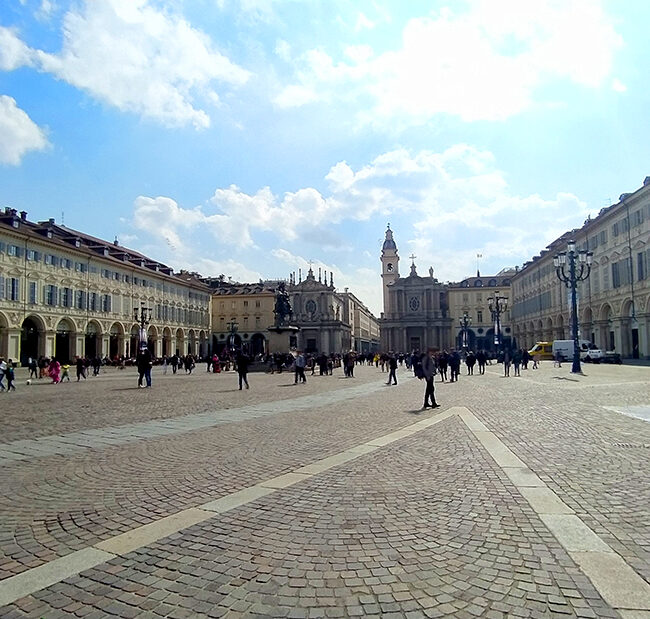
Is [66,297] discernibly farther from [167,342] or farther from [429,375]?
[429,375]

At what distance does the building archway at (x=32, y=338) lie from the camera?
49.8 m

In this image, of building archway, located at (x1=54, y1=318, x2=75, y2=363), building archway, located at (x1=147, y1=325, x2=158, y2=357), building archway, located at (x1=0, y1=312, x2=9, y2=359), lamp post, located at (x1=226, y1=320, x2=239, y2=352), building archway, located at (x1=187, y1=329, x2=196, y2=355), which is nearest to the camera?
building archway, located at (x1=0, y1=312, x2=9, y2=359)

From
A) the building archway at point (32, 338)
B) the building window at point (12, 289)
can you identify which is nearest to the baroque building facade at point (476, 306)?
the building archway at point (32, 338)

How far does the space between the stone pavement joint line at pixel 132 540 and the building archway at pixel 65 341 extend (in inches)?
2149

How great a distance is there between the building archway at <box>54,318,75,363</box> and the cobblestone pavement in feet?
161

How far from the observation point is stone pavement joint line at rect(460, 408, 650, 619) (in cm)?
340

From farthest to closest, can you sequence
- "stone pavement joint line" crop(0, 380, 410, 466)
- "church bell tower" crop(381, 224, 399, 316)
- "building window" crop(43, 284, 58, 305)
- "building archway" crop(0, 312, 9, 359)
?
"church bell tower" crop(381, 224, 399, 316) → "building window" crop(43, 284, 58, 305) → "building archway" crop(0, 312, 9, 359) → "stone pavement joint line" crop(0, 380, 410, 466)

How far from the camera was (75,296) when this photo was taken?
55.7 metres

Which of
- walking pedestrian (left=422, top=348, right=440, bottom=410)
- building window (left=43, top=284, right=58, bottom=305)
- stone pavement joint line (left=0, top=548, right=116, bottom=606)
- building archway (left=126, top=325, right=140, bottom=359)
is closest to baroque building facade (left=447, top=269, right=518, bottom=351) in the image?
building archway (left=126, top=325, right=140, bottom=359)

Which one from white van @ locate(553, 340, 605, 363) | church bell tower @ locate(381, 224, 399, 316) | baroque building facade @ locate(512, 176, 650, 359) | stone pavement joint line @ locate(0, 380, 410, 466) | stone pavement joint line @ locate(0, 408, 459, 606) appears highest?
church bell tower @ locate(381, 224, 399, 316)

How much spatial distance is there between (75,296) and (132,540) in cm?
5730

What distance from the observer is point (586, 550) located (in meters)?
4.20

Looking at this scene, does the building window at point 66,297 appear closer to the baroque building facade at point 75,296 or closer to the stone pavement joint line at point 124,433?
the baroque building facade at point 75,296

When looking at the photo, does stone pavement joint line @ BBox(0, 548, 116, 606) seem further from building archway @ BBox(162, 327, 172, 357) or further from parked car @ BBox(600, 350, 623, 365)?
building archway @ BBox(162, 327, 172, 357)
